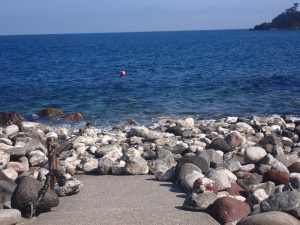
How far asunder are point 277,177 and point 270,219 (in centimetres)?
259

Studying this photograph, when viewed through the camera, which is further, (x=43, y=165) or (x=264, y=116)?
(x=264, y=116)

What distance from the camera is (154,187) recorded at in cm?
959

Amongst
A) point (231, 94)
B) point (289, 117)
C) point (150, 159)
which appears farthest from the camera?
point (231, 94)

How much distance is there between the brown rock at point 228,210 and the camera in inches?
304

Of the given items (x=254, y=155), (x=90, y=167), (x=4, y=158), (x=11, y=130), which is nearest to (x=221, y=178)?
(x=254, y=155)

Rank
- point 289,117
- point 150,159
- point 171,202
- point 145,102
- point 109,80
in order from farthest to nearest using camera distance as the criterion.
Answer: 1. point 109,80
2. point 145,102
3. point 289,117
4. point 150,159
5. point 171,202

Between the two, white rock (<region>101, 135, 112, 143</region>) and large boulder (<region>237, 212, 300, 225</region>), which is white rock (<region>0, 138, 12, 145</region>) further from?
large boulder (<region>237, 212, 300, 225</region>)

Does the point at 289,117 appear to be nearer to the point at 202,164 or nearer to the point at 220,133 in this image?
the point at 220,133

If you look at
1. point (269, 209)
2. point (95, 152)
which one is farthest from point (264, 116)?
point (269, 209)

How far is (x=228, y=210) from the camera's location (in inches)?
307

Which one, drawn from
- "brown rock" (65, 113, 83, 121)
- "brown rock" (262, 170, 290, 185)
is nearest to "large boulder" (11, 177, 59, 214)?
"brown rock" (262, 170, 290, 185)

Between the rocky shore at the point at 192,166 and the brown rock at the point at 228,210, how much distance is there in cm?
2

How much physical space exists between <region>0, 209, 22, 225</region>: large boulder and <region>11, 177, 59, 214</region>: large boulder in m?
0.30

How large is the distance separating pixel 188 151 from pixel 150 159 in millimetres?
1178
